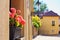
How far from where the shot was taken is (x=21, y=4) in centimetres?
269

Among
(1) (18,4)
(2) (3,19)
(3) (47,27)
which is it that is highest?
(1) (18,4)

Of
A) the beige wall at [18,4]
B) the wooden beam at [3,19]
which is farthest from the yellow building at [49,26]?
the wooden beam at [3,19]

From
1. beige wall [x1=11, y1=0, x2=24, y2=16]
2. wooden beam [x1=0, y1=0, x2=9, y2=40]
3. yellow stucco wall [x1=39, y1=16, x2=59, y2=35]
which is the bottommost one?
yellow stucco wall [x1=39, y1=16, x2=59, y2=35]

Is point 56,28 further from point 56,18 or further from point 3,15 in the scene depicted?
point 3,15

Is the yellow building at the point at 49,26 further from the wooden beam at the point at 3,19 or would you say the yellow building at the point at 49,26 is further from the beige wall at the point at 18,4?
the wooden beam at the point at 3,19

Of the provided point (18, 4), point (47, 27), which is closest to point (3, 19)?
point (18, 4)

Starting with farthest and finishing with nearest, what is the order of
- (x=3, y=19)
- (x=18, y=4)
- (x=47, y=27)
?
(x=47, y=27), (x=18, y=4), (x=3, y=19)

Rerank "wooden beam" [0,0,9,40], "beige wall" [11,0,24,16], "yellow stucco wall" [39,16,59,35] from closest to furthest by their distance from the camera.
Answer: "wooden beam" [0,0,9,40] → "beige wall" [11,0,24,16] → "yellow stucco wall" [39,16,59,35]

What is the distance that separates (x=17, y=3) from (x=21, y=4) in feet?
0.19

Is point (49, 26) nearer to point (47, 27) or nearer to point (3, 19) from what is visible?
point (47, 27)

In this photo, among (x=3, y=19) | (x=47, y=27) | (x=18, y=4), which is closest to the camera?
(x=3, y=19)

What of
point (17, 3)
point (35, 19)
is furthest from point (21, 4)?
point (35, 19)

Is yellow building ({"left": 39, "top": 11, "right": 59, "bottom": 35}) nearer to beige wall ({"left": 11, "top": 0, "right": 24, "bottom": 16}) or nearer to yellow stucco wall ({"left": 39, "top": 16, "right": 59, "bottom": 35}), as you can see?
yellow stucco wall ({"left": 39, "top": 16, "right": 59, "bottom": 35})

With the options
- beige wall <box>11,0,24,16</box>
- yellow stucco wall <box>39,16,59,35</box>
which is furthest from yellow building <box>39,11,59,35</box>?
beige wall <box>11,0,24,16</box>
